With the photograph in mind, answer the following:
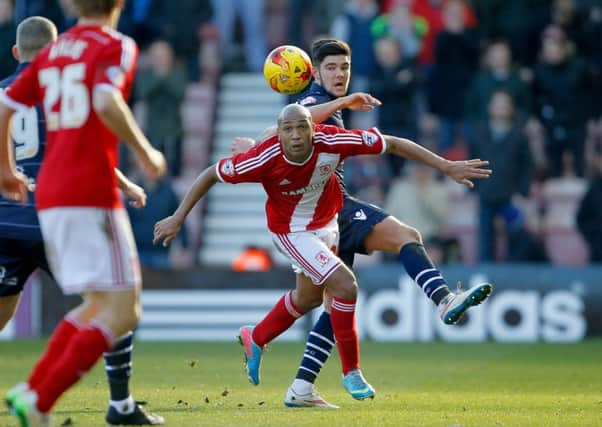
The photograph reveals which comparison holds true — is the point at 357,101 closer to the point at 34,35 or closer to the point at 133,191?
the point at 133,191

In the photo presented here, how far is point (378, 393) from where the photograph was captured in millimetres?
10125

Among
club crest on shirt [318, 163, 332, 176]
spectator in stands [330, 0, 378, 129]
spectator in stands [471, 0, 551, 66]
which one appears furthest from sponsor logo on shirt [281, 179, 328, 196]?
spectator in stands [471, 0, 551, 66]

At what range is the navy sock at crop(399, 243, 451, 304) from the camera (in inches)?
362

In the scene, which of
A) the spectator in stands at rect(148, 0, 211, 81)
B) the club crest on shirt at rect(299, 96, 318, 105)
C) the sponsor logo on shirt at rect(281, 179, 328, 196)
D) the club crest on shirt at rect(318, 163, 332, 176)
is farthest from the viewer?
the spectator in stands at rect(148, 0, 211, 81)

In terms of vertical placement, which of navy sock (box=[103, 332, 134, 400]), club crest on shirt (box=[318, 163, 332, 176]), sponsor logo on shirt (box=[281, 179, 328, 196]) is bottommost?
navy sock (box=[103, 332, 134, 400])

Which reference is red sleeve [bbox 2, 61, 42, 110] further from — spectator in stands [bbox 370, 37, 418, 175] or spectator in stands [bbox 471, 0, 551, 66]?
spectator in stands [bbox 471, 0, 551, 66]

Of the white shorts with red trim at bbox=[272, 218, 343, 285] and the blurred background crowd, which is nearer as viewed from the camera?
the white shorts with red trim at bbox=[272, 218, 343, 285]

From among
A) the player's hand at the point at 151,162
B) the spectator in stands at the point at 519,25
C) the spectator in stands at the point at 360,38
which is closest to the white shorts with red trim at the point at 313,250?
the player's hand at the point at 151,162

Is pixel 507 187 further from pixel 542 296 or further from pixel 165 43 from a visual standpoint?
pixel 165 43

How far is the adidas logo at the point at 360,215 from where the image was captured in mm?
9731

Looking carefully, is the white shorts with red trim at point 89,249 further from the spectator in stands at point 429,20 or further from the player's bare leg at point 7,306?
the spectator in stands at point 429,20

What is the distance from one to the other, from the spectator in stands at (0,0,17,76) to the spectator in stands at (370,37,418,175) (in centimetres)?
493

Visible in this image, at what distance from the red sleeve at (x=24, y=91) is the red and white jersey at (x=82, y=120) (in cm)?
18

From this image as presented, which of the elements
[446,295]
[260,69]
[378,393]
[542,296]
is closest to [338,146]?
[446,295]
